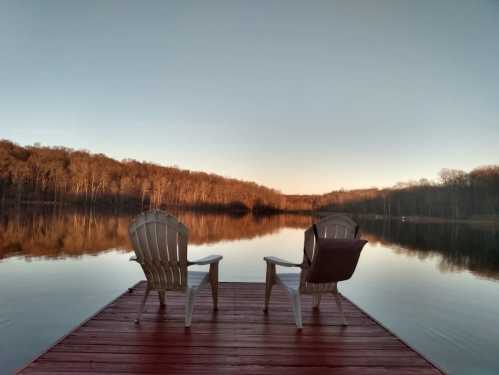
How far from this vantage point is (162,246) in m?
3.16

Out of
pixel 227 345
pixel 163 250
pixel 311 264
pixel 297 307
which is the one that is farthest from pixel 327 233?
pixel 163 250

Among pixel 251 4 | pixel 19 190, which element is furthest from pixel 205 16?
pixel 19 190

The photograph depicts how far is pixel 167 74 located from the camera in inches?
918

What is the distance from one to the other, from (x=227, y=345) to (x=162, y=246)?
1.06 meters

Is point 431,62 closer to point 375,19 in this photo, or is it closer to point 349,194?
point 375,19

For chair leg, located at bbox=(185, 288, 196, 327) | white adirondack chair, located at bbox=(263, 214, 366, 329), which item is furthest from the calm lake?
chair leg, located at bbox=(185, 288, 196, 327)

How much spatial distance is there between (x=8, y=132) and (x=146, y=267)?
56162 mm

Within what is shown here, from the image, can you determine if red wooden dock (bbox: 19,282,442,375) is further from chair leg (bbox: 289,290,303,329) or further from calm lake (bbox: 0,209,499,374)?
calm lake (bbox: 0,209,499,374)

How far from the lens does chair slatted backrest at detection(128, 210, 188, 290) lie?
3133mm

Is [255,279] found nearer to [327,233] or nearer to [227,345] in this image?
[327,233]

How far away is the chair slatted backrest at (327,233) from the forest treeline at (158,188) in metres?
49.2

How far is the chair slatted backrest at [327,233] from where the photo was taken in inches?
131

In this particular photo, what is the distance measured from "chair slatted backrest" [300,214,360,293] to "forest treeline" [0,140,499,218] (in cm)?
4917

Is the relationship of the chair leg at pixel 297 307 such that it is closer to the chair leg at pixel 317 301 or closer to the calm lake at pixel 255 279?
the chair leg at pixel 317 301
